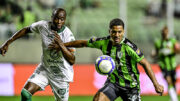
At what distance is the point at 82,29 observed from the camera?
655 inches

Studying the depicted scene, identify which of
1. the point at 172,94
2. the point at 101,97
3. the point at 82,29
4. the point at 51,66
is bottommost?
the point at 172,94

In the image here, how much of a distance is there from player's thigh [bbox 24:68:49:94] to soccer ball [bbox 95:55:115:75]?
133 cm

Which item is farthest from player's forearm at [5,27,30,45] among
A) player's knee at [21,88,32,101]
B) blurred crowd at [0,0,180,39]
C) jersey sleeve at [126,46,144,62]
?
blurred crowd at [0,0,180,39]

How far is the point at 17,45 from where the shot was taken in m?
16.1

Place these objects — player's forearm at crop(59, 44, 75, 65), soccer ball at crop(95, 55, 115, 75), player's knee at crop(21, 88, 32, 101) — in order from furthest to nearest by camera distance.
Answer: player's knee at crop(21, 88, 32, 101) → player's forearm at crop(59, 44, 75, 65) → soccer ball at crop(95, 55, 115, 75)

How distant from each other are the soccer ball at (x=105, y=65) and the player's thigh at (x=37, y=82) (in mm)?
1334

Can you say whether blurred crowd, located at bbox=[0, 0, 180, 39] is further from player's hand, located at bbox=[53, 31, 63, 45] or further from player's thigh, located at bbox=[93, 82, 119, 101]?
player's thigh, located at bbox=[93, 82, 119, 101]

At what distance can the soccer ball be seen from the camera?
18.7 feet

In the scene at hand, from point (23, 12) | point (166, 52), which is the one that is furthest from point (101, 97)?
point (23, 12)

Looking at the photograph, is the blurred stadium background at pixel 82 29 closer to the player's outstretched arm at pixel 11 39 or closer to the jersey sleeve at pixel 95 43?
the player's outstretched arm at pixel 11 39

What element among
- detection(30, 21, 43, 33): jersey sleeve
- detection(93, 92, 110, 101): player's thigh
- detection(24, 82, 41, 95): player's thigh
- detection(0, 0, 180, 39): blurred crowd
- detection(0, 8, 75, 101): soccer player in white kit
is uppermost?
detection(0, 0, 180, 39): blurred crowd

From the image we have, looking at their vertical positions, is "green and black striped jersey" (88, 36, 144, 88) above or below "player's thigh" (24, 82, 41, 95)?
above

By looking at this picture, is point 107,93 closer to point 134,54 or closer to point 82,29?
point 134,54

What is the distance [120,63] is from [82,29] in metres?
10.6
